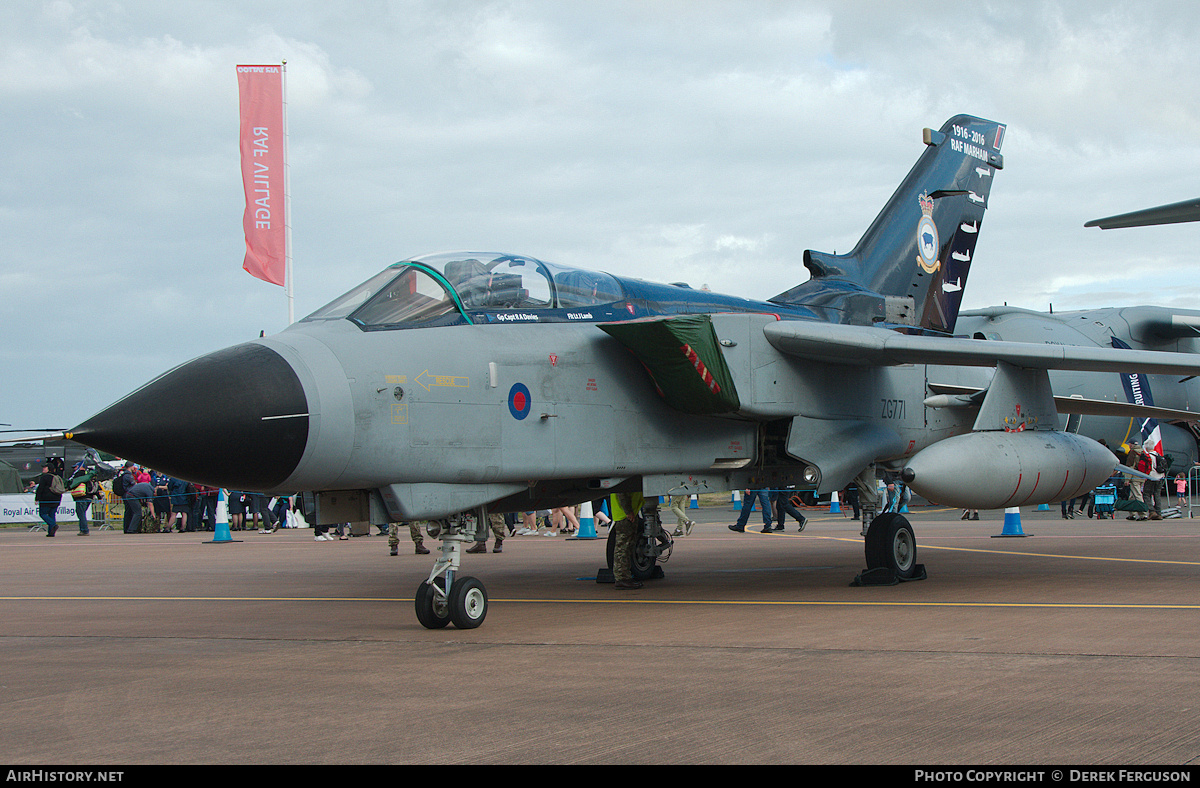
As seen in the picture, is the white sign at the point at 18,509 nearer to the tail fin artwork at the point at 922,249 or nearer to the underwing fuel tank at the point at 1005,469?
the tail fin artwork at the point at 922,249

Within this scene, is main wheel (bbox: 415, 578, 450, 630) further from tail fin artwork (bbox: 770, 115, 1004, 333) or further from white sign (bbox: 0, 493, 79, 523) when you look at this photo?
white sign (bbox: 0, 493, 79, 523)

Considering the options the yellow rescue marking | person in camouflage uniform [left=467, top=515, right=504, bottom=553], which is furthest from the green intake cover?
person in camouflage uniform [left=467, top=515, right=504, bottom=553]

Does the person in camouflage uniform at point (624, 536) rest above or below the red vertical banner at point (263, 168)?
below

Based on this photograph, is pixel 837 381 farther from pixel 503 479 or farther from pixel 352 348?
pixel 352 348

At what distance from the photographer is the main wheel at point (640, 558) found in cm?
1116

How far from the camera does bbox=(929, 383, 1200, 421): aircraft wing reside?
11.7 m

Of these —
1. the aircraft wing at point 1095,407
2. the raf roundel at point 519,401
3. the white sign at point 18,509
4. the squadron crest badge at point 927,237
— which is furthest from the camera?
the white sign at point 18,509

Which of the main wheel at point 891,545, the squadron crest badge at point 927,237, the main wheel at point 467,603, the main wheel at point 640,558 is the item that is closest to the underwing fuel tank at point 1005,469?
the main wheel at point 891,545

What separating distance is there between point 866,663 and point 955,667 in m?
0.46

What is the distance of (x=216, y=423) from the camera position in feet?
20.8

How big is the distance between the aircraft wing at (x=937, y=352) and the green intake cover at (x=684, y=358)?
0.82m

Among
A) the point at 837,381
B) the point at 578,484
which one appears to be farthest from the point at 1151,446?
the point at 578,484

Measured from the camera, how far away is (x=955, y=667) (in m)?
5.51

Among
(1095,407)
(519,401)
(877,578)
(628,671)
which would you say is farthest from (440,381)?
(1095,407)
